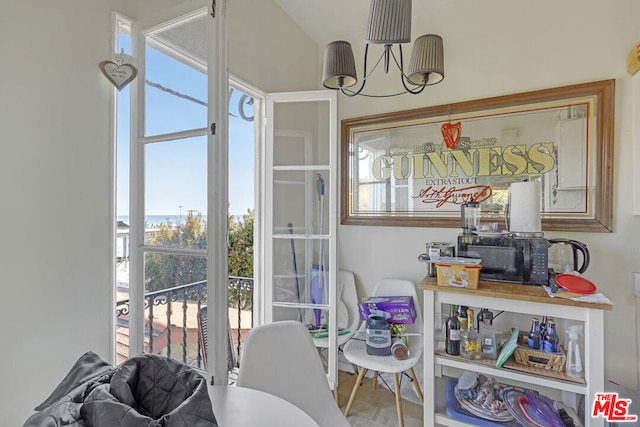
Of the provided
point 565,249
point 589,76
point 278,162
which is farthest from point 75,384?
point 589,76

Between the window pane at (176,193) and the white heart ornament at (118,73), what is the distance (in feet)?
0.86

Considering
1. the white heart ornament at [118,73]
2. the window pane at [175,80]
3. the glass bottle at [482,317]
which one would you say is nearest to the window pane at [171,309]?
the window pane at [175,80]

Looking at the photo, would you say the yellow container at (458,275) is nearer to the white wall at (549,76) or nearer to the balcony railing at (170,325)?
the white wall at (549,76)

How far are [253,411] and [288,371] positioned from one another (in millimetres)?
363

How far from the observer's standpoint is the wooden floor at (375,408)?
1.98m

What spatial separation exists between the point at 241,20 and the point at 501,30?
5.54 ft

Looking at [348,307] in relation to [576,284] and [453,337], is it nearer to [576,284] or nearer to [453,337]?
[453,337]

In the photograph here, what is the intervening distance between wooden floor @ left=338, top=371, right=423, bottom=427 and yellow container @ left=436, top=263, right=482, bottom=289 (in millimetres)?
998

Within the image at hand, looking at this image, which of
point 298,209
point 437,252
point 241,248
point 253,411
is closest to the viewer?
point 253,411

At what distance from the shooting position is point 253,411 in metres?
0.95

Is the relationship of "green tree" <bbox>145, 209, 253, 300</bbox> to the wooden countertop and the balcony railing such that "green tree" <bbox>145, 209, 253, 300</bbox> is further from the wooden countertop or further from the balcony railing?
the wooden countertop

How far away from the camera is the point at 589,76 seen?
1.84 metres

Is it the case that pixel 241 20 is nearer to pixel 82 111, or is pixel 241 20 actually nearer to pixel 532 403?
pixel 82 111

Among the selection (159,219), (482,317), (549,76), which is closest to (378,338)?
(482,317)
